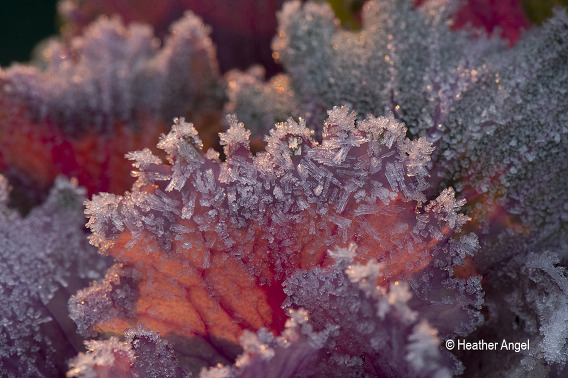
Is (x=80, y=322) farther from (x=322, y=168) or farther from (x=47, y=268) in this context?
(x=322, y=168)

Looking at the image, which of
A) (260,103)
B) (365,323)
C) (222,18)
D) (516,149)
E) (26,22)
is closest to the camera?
(365,323)

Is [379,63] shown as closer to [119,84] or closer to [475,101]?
[475,101]

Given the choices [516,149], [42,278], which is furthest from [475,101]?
[42,278]

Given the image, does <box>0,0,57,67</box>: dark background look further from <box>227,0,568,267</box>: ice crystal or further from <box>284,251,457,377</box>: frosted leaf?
<box>284,251,457,377</box>: frosted leaf

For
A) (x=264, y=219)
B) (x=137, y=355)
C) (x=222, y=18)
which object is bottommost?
(x=137, y=355)

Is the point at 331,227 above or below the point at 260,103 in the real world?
below

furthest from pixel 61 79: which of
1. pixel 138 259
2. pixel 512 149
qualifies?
pixel 512 149

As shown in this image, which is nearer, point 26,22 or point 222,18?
point 222,18

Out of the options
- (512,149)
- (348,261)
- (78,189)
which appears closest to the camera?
(348,261)
